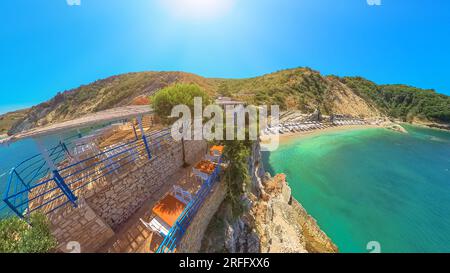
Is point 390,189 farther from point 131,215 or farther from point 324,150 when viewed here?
point 131,215

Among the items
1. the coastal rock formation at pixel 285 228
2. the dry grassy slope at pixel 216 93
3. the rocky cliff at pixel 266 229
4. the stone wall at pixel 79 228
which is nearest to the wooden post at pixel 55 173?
the stone wall at pixel 79 228

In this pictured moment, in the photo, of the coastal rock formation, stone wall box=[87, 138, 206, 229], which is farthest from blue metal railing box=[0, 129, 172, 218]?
the coastal rock formation

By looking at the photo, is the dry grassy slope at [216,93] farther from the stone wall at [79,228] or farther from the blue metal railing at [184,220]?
the stone wall at [79,228]

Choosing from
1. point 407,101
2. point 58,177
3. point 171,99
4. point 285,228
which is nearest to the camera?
point 58,177

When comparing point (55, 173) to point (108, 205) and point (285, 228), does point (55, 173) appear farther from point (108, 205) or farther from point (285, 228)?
point (285, 228)

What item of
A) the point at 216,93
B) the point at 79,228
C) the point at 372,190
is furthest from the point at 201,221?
the point at 216,93

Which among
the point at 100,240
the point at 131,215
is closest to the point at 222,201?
the point at 131,215
